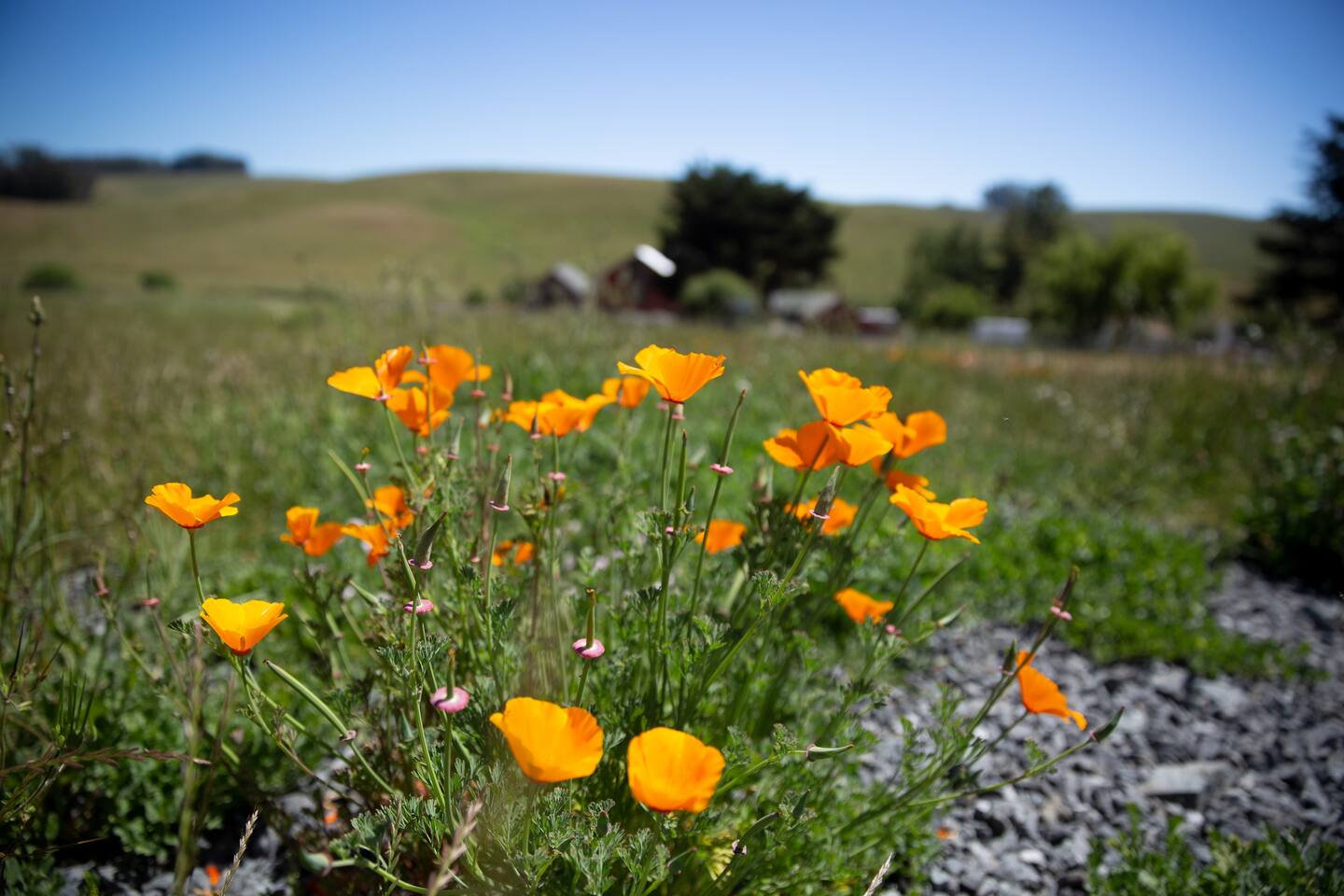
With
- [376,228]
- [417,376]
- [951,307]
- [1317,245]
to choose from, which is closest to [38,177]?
[376,228]

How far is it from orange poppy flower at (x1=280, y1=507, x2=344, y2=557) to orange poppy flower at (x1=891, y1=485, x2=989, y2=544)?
1.07 m

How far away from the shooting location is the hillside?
39188mm

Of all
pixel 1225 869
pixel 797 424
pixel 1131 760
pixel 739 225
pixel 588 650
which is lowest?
pixel 1131 760

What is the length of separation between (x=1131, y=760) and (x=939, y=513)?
1.84 metres

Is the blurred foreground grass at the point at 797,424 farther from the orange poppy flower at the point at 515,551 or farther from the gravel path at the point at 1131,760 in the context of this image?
the orange poppy flower at the point at 515,551

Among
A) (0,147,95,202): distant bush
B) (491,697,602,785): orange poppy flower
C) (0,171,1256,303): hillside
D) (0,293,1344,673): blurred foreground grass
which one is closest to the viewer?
(491,697,602,785): orange poppy flower

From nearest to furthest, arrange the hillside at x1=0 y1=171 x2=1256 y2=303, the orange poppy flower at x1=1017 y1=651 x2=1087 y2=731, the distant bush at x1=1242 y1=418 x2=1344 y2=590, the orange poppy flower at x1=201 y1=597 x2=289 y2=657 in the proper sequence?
the orange poppy flower at x1=201 y1=597 x2=289 y2=657
the orange poppy flower at x1=1017 y1=651 x2=1087 y2=731
the distant bush at x1=1242 y1=418 x2=1344 y2=590
the hillside at x1=0 y1=171 x2=1256 y2=303

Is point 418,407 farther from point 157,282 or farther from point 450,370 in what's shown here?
point 157,282

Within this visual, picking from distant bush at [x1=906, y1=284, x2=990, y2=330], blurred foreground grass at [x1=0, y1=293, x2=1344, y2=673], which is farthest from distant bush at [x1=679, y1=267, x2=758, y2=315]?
blurred foreground grass at [x1=0, y1=293, x2=1344, y2=673]

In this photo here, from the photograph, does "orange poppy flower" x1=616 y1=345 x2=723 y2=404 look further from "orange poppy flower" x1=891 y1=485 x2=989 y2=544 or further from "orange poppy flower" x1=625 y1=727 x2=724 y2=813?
"orange poppy flower" x1=625 y1=727 x2=724 y2=813

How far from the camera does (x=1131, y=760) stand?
241 centimetres

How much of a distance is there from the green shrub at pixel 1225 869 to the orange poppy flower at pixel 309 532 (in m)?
1.92

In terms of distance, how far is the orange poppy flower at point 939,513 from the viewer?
1.23m

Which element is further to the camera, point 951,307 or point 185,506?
point 951,307
